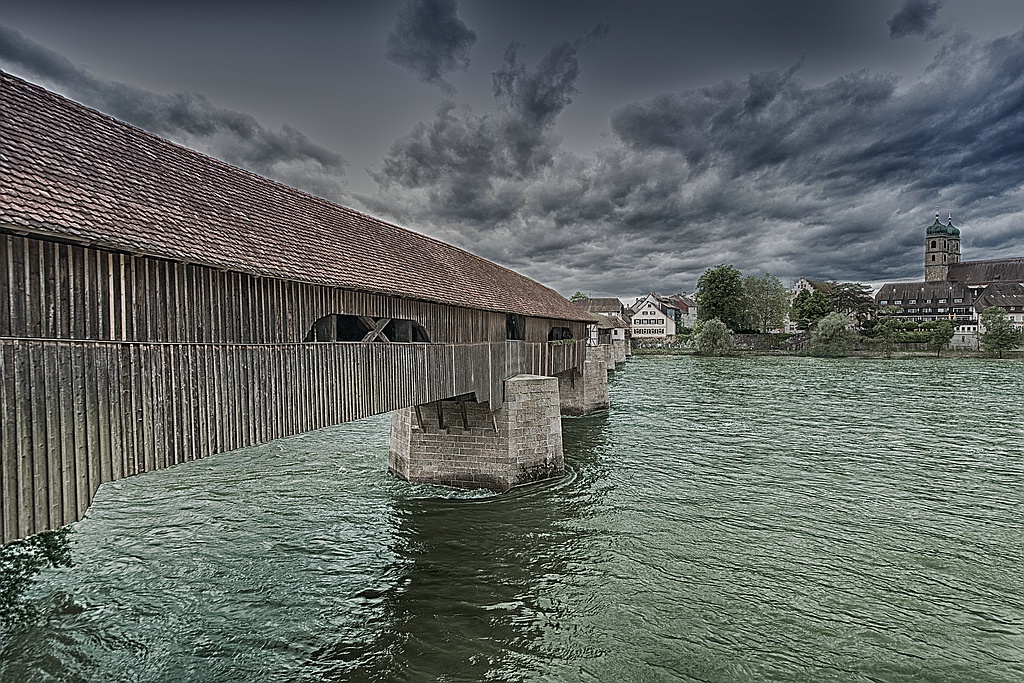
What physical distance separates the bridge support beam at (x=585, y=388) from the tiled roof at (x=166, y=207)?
14006 mm

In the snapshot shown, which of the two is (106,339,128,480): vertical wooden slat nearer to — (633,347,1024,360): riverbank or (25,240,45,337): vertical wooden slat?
(25,240,45,337): vertical wooden slat

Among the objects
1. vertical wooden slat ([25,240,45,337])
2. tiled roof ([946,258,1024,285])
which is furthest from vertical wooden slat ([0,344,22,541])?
tiled roof ([946,258,1024,285])

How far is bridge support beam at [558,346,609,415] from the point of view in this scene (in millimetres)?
24109

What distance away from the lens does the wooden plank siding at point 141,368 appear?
4.44 meters

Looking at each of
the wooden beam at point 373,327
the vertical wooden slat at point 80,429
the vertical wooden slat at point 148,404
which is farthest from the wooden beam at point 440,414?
the vertical wooden slat at point 80,429

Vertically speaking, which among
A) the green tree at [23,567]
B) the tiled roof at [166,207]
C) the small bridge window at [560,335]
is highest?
the tiled roof at [166,207]

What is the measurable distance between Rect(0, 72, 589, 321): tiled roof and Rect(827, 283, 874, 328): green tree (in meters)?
78.6

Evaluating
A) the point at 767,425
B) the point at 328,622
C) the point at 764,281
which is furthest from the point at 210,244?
the point at 764,281

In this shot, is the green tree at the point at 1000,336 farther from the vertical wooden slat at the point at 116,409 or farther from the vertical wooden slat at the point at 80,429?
the vertical wooden slat at the point at 80,429

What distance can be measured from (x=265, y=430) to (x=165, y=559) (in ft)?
14.0

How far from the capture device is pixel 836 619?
24.3ft

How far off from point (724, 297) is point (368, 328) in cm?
7089

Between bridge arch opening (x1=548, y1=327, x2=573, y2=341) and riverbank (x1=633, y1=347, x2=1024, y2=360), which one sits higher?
bridge arch opening (x1=548, y1=327, x2=573, y2=341)

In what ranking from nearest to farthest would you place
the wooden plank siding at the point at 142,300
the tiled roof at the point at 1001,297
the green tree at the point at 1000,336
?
the wooden plank siding at the point at 142,300, the green tree at the point at 1000,336, the tiled roof at the point at 1001,297
